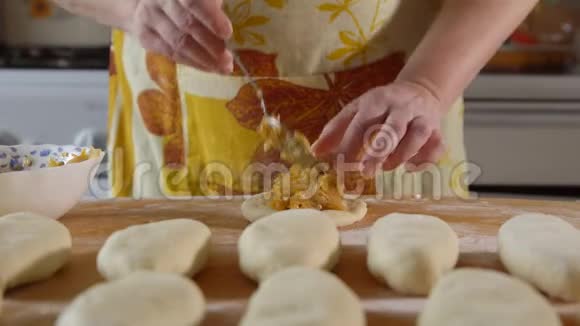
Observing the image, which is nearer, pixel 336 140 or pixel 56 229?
pixel 56 229

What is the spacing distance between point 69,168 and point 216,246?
0.77ft

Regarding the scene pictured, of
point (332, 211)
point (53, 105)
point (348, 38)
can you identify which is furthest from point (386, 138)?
point (53, 105)

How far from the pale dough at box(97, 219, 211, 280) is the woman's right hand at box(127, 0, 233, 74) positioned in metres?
0.28

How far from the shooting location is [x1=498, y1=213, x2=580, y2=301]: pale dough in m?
0.60

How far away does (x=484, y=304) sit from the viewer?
506mm

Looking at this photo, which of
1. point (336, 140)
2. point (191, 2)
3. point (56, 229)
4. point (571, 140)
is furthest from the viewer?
point (571, 140)

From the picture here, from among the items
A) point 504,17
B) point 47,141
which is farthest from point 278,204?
point 47,141

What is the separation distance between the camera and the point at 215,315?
23.5 inches

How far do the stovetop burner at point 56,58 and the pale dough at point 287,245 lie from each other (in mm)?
1247

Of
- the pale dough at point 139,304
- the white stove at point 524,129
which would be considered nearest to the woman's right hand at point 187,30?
the pale dough at point 139,304

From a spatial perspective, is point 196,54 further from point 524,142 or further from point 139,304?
point 524,142

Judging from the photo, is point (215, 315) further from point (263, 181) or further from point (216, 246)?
point (263, 181)

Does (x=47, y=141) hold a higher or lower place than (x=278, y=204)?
higher

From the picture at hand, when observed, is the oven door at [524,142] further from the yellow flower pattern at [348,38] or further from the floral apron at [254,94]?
the yellow flower pattern at [348,38]
